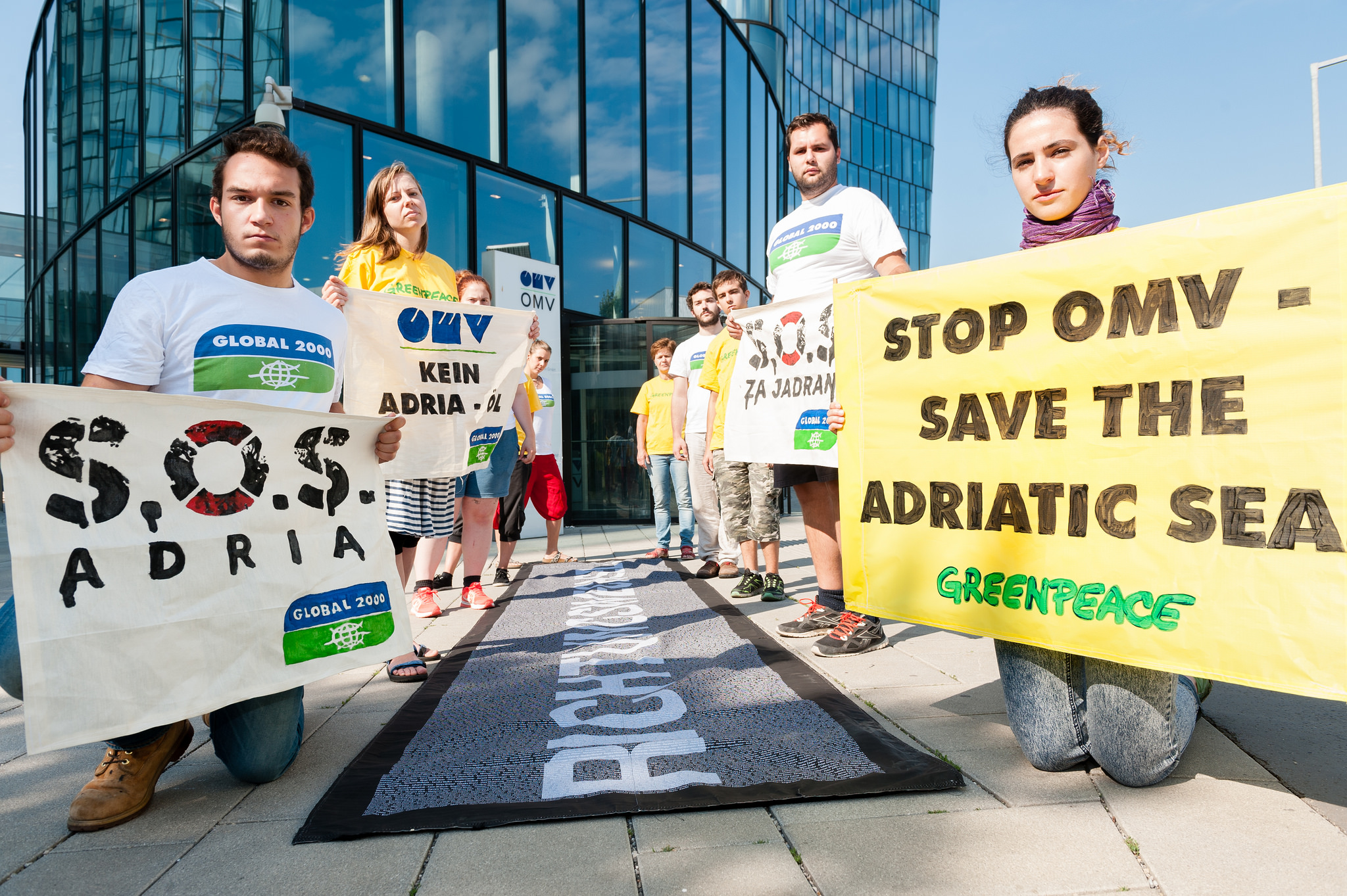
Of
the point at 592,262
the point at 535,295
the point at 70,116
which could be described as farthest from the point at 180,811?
the point at 70,116

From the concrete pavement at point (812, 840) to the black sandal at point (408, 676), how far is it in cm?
78

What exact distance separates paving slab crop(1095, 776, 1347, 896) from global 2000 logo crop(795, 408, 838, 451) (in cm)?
177

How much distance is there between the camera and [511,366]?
3734 mm

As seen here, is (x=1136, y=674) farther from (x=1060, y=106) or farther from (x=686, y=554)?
(x=686, y=554)

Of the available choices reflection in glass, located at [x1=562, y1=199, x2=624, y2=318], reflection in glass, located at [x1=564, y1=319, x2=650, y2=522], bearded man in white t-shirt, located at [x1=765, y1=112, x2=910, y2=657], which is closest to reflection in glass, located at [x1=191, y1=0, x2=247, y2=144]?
reflection in glass, located at [x1=562, y1=199, x2=624, y2=318]

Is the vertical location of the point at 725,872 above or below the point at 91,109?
below

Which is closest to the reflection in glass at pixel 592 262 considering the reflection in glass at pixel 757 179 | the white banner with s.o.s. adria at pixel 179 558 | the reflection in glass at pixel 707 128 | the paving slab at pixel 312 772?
the reflection in glass at pixel 707 128

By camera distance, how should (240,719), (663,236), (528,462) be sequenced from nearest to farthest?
(240,719), (528,462), (663,236)

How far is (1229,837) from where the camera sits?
5.35 ft

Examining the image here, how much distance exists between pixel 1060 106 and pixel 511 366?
8.22ft

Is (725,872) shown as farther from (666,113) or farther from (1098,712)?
(666,113)

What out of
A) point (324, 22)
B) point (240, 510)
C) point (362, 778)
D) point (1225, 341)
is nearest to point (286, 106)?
point (324, 22)

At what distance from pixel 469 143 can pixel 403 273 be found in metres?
7.58

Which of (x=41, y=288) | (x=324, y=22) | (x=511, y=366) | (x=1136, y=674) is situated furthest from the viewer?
(x=41, y=288)
